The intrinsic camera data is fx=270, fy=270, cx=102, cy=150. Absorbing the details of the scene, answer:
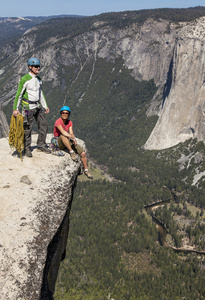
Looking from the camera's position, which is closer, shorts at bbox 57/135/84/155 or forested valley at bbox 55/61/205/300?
shorts at bbox 57/135/84/155

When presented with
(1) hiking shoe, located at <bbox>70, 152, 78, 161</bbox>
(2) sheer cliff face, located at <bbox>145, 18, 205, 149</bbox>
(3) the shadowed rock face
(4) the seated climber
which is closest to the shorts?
(4) the seated climber

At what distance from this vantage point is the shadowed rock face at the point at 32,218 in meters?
9.01

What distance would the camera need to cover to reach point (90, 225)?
3804 inches

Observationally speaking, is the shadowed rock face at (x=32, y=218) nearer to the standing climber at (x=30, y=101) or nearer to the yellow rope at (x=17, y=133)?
the yellow rope at (x=17, y=133)

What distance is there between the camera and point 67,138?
55.8 feet

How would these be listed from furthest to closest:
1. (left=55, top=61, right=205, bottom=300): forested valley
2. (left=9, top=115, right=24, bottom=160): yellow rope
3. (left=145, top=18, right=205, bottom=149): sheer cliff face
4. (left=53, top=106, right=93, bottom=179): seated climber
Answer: (left=145, top=18, right=205, bottom=149): sheer cliff face → (left=55, top=61, right=205, bottom=300): forested valley → (left=53, top=106, right=93, bottom=179): seated climber → (left=9, top=115, right=24, bottom=160): yellow rope

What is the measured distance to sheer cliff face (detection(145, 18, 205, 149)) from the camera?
429 feet

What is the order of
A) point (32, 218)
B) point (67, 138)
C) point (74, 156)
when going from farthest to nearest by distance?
1. point (67, 138)
2. point (74, 156)
3. point (32, 218)

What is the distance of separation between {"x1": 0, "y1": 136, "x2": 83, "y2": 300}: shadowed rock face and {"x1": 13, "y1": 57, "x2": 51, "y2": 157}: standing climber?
1029mm

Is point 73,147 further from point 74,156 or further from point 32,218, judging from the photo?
point 32,218

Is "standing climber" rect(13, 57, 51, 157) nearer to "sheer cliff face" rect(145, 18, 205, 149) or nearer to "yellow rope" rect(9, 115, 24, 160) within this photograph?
"yellow rope" rect(9, 115, 24, 160)

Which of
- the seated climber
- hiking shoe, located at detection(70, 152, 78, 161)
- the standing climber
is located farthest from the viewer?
the seated climber

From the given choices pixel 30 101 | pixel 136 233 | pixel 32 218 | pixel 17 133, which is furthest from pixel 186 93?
pixel 32 218

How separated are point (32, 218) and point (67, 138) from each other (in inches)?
267
